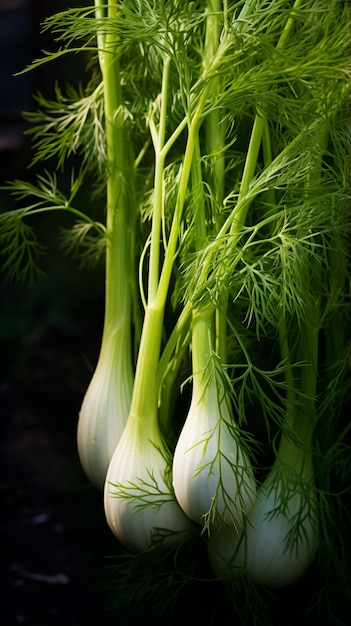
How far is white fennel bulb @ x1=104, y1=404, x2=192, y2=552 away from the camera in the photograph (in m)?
0.98

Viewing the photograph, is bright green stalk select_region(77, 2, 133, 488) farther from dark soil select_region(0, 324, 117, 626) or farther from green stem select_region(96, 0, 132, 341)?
dark soil select_region(0, 324, 117, 626)

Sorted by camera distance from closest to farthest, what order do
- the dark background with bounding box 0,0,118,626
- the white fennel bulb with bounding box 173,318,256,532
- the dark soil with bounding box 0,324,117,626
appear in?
the white fennel bulb with bounding box 173,318,256,532 < the dark soil with bounding box 0,324,117,626 < the dark background with bounding box 0,0,118,626

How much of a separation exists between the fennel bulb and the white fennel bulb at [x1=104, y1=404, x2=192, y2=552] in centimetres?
8

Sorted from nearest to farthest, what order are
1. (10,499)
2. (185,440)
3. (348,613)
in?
(185,440)
(348,613)
(10,499)

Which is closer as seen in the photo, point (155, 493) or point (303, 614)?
point (155, 493)

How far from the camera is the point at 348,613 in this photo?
1.04 meters

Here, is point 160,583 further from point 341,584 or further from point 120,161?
point 120,161

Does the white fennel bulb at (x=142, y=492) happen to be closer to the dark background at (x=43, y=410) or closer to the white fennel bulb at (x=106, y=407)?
the white fennel bulb at (x=106, y=407)

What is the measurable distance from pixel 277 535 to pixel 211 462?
0.50 feet

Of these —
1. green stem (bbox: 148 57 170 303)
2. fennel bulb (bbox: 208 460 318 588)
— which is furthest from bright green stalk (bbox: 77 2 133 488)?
fennel bulb (bbox: 208 460 318 588)

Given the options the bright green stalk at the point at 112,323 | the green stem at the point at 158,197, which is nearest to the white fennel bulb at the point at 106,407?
the bright green stalk at the point at 112,323

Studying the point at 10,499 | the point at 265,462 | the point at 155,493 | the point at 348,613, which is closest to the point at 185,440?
the point at 155,493

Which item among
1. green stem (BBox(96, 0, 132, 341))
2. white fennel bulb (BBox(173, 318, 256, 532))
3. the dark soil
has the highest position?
green stem (BBox(96, 0, 132, 341))

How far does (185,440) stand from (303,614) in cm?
35
